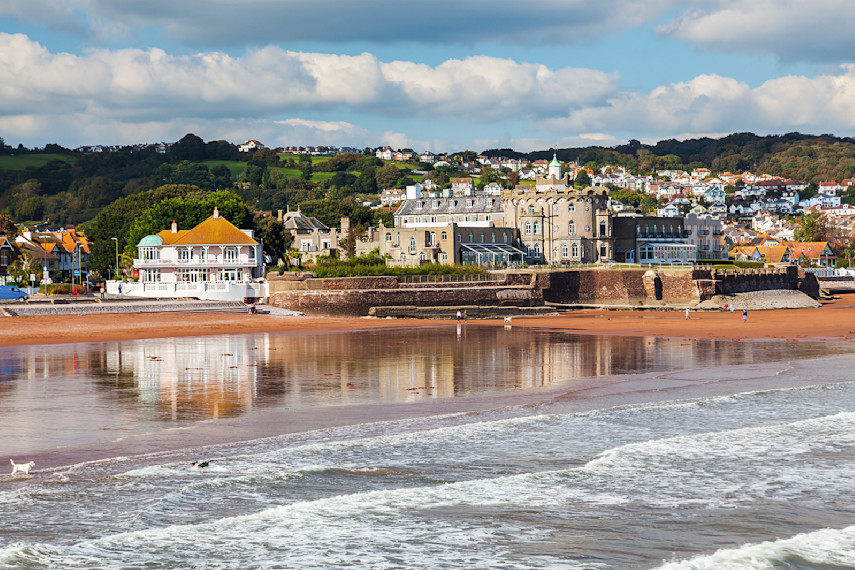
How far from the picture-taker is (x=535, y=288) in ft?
186

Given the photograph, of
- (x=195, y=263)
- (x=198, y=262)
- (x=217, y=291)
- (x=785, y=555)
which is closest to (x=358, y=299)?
(x=217, y=291)

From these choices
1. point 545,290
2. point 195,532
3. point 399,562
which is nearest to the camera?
point 399,562

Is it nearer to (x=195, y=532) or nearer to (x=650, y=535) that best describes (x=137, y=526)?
(x=195, y=532)

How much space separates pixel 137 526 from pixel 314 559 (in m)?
2.28

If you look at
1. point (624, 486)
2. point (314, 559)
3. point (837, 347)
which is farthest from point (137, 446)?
point (837, 347)

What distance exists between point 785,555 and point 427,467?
527cm

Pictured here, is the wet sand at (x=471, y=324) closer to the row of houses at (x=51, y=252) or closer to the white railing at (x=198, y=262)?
the white railing at (x=198, y=262)

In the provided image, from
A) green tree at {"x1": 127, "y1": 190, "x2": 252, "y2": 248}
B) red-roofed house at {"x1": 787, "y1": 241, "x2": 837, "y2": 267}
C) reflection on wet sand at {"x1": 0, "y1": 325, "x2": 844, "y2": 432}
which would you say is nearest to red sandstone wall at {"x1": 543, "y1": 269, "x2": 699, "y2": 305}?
reflection on wet sand at {"x1": 0, "y1": 325, "x2": 844, "y2": 432}

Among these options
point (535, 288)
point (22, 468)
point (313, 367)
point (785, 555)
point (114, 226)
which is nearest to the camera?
point (785, 555)

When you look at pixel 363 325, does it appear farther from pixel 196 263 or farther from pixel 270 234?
pixel 270 234

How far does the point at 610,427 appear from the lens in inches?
629

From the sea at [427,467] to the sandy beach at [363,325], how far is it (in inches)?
462

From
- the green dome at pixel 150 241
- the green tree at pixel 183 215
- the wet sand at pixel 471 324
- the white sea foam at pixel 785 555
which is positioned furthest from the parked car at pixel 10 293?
the white sea foam at pixel 785 555

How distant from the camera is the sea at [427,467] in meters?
9.30
